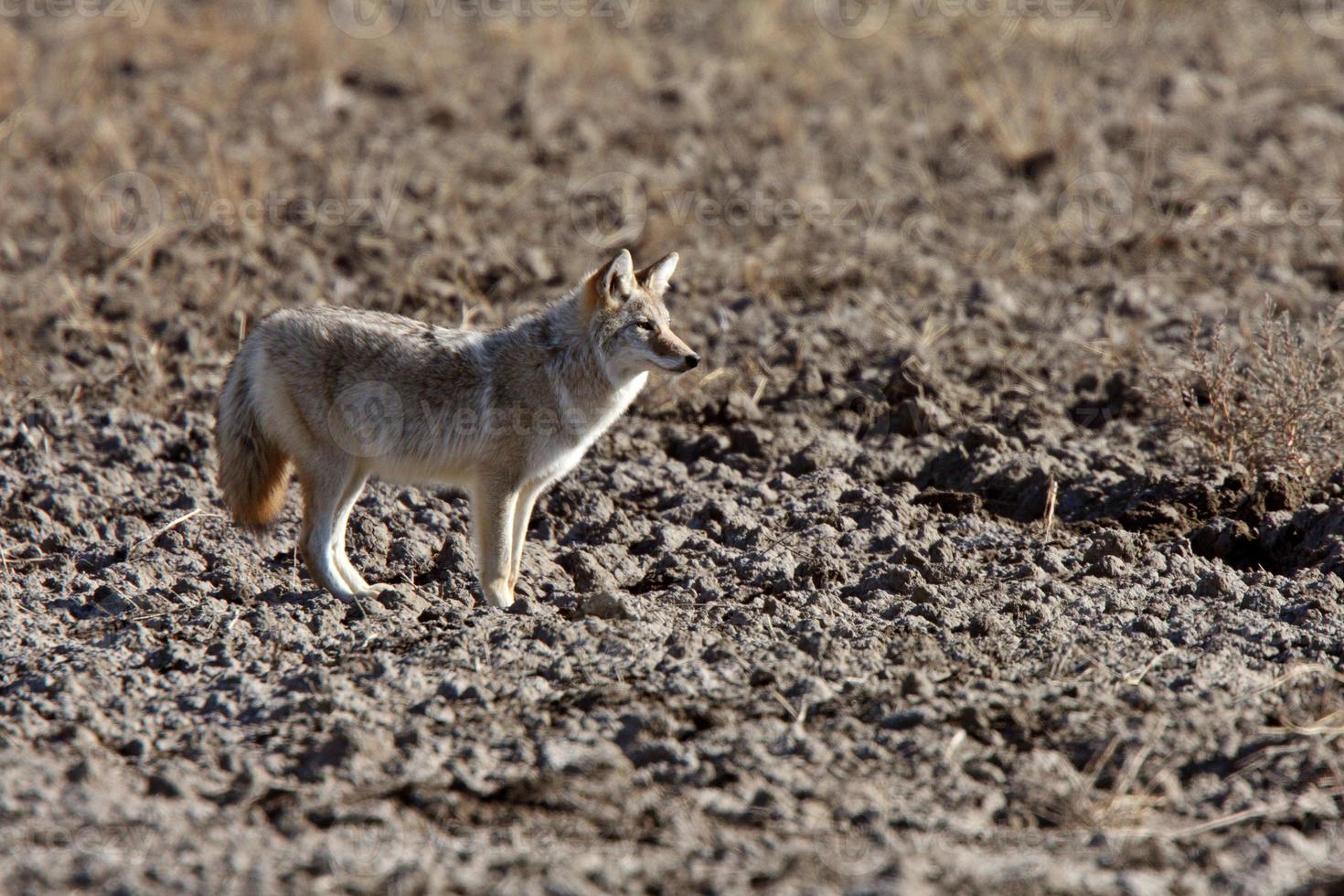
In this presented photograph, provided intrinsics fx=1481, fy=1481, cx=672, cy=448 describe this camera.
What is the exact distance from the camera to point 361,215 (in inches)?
414

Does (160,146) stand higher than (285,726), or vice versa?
(160,146)

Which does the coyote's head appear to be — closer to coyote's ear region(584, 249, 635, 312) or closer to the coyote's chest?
coyote's ear region(584, 249, 635, 312)

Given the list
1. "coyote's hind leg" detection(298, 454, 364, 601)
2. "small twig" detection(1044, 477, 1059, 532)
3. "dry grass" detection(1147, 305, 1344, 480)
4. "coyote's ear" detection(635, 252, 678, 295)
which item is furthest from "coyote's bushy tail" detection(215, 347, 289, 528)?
"dry grass" detection(1147, 305, 1344, 480)

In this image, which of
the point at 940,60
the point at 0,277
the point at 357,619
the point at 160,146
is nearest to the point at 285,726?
the point at 357,619

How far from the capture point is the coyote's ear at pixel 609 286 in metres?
6.42

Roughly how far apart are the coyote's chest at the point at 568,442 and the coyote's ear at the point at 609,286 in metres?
0.36

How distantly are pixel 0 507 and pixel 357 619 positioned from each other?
216 cm

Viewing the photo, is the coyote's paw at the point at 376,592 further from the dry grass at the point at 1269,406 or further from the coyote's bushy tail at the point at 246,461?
the dry grass at the point at 1269,406

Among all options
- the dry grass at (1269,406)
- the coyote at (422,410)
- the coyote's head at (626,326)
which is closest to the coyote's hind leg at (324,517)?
the coyote at (422,410)

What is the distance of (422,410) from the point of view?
630 centimetres

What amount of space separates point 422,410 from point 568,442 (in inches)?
25.0

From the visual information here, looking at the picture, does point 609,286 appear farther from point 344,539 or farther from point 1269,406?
point 1269,406

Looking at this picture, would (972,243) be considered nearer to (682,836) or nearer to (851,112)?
(851,112)

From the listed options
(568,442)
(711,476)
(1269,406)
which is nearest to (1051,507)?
(1269,406)
